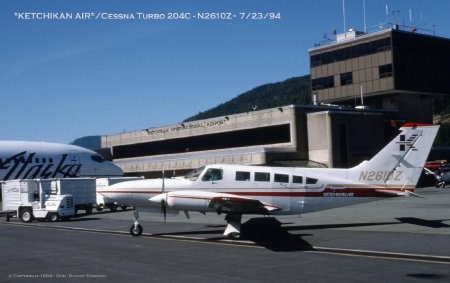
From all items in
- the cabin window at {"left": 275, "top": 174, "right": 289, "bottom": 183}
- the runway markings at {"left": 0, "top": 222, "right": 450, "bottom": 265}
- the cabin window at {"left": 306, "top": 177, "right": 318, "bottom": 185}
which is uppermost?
the cabin window at {"left": 275, "top": 174, "right": 289, "bottom": 183}

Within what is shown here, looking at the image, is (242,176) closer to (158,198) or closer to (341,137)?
(158,198)

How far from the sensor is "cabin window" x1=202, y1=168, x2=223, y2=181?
22.4 m

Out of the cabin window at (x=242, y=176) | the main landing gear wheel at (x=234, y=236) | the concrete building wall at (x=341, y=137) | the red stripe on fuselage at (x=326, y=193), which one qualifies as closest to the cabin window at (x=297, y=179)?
the red stripe on fuselage at (x=326, y=193)

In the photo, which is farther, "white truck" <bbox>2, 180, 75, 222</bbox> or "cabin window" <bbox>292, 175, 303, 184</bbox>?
"white truck" <bbox>2, 180, 75, 222</bbox>

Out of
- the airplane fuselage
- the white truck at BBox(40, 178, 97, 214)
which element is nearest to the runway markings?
the airplane fuselage

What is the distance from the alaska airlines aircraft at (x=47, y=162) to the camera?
1802 inches

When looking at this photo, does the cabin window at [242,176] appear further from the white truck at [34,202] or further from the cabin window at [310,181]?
the white truck at [34,202]

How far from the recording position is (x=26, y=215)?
37.4 metres

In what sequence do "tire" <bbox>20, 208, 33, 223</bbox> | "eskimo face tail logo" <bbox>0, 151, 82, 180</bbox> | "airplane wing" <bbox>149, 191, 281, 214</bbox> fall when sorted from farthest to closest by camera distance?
"eskimo face tail logo" <bbox>0, 151, 82, 180</bbox>
"tire" <bbox>20, 208, 33, 223</bbox>
"airplane wing" <bbox>149, 191, 281, 214</bbox>

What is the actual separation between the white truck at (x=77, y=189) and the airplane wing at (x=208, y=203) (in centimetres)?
1972

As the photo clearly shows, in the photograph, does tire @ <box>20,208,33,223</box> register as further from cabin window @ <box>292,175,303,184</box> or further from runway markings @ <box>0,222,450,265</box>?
cabin window @ <box>292,175,303,184</box>

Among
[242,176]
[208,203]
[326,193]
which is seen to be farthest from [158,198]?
[326,193]

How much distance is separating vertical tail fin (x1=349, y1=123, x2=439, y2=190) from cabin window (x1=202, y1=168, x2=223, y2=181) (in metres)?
6.00

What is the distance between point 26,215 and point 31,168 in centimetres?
1030
